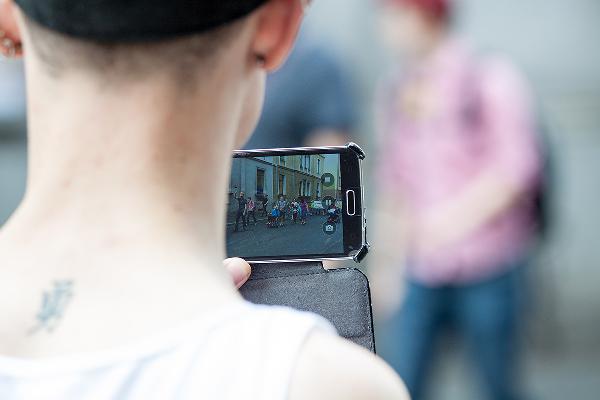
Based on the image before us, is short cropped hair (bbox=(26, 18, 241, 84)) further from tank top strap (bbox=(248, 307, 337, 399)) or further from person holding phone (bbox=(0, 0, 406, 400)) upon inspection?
tank top strap (bbox=(248, 307, 337, 399))

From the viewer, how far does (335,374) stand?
88 cm

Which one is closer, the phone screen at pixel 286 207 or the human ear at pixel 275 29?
the human ear at pixel 275 29

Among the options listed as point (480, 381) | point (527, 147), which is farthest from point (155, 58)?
point (480, 381)

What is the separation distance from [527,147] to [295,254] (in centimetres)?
245

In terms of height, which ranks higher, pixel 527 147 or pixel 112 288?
pixel 527 147

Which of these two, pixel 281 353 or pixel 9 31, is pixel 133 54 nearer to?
pixel 9 31

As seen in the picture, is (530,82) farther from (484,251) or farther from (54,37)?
(54,37)

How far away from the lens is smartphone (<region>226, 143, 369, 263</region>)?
139cm

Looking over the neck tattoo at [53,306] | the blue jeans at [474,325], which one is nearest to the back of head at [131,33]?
the neck tattoo at [53,306]

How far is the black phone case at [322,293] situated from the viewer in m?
1.30

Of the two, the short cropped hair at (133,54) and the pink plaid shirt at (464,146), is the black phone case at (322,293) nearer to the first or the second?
the short cropped hair at (133,54)

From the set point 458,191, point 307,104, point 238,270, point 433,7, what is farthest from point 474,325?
point 238,270

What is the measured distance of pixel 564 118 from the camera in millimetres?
5434

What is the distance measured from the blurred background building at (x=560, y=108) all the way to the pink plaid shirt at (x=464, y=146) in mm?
1252
